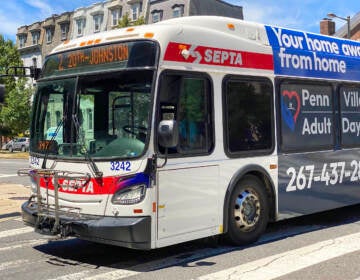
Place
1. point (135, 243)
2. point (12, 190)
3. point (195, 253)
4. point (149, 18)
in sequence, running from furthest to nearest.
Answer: point (149, 18), point (12, 190), point (195, 253), point (135, 243)

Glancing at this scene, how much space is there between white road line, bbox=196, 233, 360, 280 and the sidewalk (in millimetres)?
5570

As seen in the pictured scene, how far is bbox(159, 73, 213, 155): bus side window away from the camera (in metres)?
5.87

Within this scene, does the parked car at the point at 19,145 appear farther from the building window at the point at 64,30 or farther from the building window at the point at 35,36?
the building window at the point at 35,36

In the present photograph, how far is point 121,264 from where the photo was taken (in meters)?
6.07

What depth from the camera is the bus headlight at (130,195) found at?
18.4 ft

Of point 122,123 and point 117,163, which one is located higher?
point 122,123

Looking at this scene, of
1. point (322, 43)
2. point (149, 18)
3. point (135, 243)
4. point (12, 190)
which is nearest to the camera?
point (135, 243)

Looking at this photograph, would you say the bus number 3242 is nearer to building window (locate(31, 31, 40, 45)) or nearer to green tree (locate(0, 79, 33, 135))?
green tree (locate(0, 79, 33, 135))

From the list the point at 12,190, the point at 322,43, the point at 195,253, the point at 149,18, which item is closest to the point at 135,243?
the point at 195,253

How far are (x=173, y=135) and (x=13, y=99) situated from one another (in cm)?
4057

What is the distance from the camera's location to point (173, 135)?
18.0ft

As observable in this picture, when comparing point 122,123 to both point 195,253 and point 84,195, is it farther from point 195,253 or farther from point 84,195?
point 195,253

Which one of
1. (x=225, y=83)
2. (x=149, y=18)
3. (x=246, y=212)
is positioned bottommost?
(x=246, y=212)

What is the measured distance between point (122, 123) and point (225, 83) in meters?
1.49
